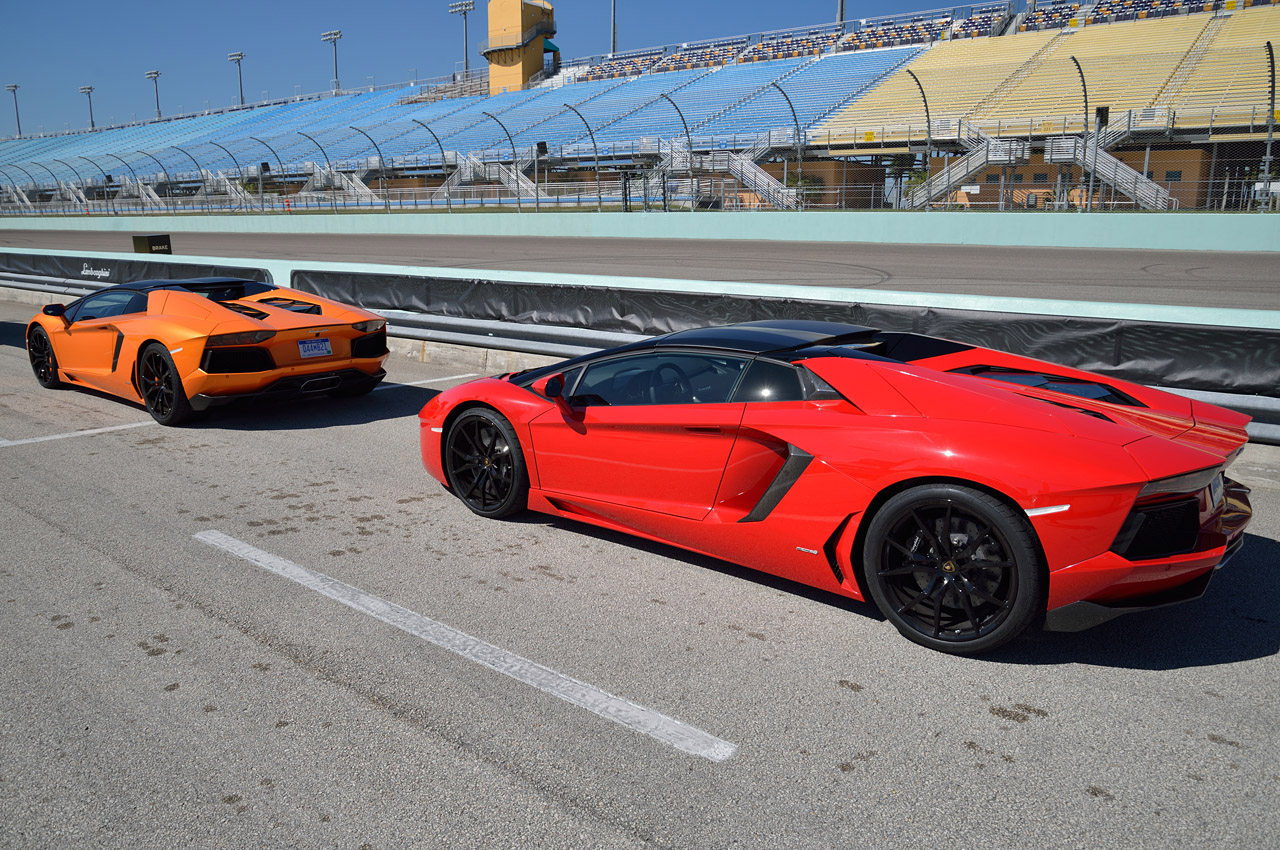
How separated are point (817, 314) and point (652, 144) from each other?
34.7 metres

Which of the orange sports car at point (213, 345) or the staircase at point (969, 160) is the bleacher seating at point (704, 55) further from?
the orange sports car at point (213, 345)

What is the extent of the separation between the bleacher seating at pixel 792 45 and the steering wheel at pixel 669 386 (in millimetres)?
53783

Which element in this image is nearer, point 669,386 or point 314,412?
point 669,386

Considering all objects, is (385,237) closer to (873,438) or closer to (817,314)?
(817,314)

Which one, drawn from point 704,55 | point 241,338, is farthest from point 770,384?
point 704,55

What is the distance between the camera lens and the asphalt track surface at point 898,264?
14602mm

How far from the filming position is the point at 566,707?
3260 mm

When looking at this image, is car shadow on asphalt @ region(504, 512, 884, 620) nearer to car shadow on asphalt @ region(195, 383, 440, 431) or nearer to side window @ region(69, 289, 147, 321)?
car shadow on asphalt @ region(195, 383, 440, 431)

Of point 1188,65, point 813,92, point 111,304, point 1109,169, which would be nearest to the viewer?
point 111,304

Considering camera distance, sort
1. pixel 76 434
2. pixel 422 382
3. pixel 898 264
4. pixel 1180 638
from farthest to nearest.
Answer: pixel 898 264
pixel 422 382
pixel 76 434
pixel 1180 638

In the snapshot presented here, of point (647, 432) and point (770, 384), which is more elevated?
point (770, 384)

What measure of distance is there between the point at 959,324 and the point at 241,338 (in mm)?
5611

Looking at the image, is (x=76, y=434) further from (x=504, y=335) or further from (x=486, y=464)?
(x=486, y=464)

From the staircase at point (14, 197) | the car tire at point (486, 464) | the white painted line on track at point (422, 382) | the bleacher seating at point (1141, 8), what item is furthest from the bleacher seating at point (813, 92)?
the staircase at point (14, 197)
